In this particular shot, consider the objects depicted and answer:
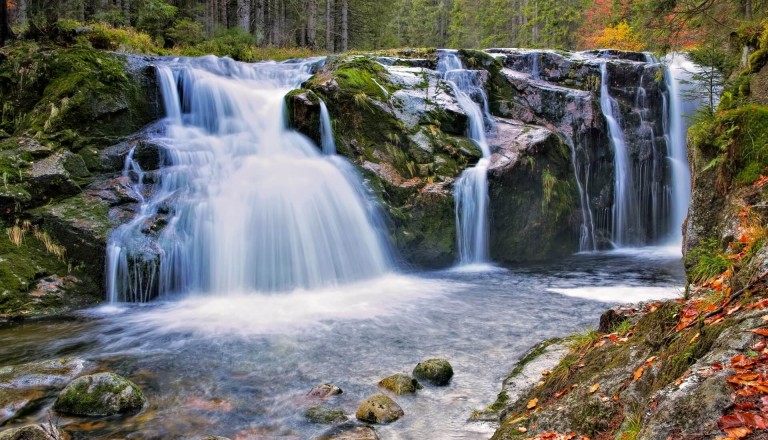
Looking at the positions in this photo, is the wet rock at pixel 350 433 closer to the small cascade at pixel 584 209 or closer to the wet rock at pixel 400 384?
the wet rock at pixel 400 384

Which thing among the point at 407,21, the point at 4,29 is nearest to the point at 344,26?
the point at 4,29

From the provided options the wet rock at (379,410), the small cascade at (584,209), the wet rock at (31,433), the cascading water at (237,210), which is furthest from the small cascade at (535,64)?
the wet rock at (31,433)

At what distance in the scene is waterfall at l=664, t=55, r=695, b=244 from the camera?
15336 mm

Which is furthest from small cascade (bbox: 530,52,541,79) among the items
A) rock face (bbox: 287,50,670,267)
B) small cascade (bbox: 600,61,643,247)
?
small cascade (bbox: 600,61,643,247)

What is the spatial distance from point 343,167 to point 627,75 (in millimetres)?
9909

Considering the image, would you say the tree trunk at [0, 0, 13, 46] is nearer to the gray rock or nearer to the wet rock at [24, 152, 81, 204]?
the wet rock at [24, 152, 81, 204]

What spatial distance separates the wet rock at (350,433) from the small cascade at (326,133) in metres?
8.29

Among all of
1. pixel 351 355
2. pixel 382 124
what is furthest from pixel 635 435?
pixel 382 124

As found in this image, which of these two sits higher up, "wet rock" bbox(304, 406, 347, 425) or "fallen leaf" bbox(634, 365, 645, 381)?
"fallen leaf" bbox(634, 365, 645, 381)

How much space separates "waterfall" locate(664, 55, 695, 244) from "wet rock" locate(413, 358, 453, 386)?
495 inches

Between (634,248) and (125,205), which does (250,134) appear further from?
(634,248)

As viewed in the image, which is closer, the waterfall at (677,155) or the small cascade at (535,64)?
the waterfall at (677,155)

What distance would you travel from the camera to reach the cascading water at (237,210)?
9383 mm

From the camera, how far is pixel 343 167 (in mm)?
11789
